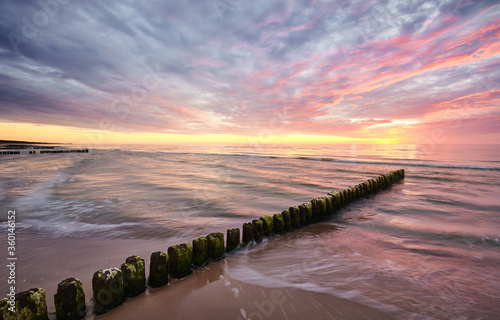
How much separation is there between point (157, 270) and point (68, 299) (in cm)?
125

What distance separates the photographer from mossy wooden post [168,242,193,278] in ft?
13.9

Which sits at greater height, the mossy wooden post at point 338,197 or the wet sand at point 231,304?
the mossy wooden post at point 338,197

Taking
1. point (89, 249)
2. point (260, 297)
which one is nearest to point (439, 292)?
point (260, 297)

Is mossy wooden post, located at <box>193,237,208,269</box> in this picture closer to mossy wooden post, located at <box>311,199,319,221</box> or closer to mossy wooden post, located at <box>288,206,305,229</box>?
mossy wooden post, located at <box>288,206,305,229</box>

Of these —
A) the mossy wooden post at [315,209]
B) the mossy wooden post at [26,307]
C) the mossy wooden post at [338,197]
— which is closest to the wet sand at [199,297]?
the mossy wooden post at [26,307]

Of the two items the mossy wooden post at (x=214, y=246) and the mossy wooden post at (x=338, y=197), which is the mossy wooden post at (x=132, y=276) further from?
the mossy wooden post at (x=338, y=197)

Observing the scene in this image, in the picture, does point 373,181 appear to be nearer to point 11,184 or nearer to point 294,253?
point 294,253

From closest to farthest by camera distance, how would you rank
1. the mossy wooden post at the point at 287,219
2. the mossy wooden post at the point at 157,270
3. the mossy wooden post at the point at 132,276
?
the mossy wooden post at the point at 132,276, the mossy wooden post at the point at 157,270, the mossy wooden post at the point at 287,219

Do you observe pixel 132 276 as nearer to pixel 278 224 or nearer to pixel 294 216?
pixel 278 224

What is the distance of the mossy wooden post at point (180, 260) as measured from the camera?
13.9 feet

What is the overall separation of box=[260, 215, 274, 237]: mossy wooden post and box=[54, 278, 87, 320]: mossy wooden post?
428cm

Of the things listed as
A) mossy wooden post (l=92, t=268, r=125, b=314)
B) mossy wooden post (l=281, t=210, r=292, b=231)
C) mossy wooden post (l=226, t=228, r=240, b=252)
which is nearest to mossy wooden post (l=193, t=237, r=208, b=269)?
mossy wooden post (l=226, t=228, r=240, b=252)

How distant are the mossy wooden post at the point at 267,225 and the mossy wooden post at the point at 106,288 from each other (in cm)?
379

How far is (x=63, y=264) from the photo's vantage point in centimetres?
494
